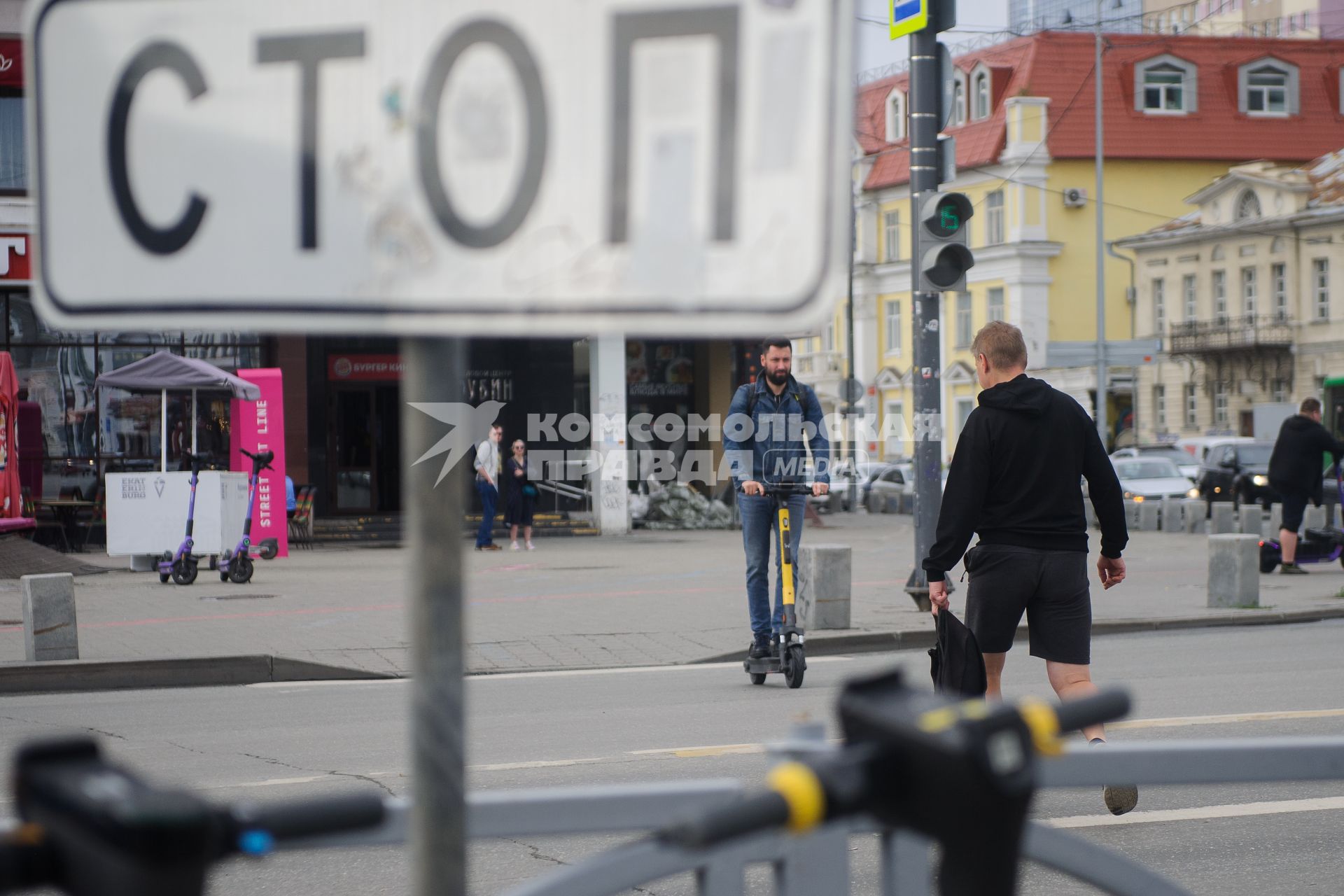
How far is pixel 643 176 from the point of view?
173 cm

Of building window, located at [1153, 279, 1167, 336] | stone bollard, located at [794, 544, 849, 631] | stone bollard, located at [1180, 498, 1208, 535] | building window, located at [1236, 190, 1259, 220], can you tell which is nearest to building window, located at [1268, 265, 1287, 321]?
building window, located at [1236, 190, 1259, 220]

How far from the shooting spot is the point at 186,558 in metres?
18.9

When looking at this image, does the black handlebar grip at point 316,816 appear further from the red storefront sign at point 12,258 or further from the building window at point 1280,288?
the building window at point 1280,288

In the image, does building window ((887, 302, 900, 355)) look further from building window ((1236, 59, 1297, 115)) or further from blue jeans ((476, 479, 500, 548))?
blue jeans ((476, 479, 500, 548))

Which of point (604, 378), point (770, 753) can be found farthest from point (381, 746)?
point (604, 378)

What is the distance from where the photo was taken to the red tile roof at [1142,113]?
61.7 m

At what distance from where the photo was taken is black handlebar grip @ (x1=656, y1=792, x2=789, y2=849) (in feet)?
5.32

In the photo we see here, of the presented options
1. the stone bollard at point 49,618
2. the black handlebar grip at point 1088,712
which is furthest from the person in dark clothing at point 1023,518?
the stone bollard at point 49,618

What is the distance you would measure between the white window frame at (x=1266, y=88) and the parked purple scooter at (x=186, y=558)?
5364 centimetres

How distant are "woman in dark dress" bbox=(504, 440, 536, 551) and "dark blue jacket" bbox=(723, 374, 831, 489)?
1608 cm

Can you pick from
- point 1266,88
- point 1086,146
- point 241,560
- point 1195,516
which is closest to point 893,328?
point 1086,146

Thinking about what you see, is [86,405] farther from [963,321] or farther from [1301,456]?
[963,321]

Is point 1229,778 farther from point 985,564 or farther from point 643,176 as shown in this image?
point 985,564

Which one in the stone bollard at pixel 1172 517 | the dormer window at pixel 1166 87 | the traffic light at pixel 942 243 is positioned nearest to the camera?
the traffic light at pixel 942 243
